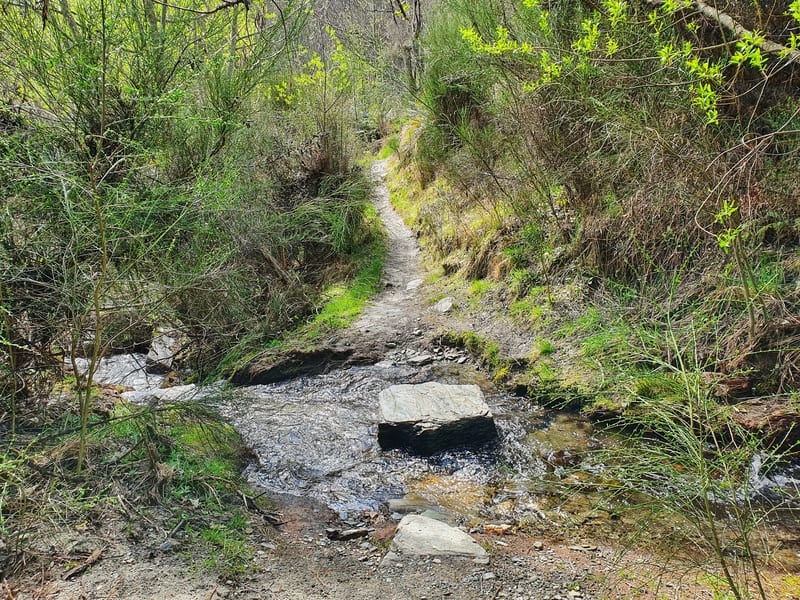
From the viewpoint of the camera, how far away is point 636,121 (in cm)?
509

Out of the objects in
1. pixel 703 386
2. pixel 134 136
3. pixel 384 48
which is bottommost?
pixel 703 386

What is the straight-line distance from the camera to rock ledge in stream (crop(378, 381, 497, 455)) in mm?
4590

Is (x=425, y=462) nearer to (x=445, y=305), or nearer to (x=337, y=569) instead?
(x=337, y=569)

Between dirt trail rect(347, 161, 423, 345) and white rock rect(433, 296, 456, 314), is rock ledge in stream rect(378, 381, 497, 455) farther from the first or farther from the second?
white rock rect(433, 296, 456, 314)

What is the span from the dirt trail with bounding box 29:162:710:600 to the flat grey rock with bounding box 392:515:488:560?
0.23ft

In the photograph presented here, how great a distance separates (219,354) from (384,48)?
27.2ft

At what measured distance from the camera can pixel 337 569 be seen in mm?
2996

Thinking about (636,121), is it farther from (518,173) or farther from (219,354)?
(219,354)

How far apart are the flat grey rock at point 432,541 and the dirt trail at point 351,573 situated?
0.07 metres

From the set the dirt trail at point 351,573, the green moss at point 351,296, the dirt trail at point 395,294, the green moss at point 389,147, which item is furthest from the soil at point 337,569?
the green moss at point 389,147

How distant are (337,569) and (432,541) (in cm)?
57

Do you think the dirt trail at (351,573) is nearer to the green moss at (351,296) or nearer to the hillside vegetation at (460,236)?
the hillside vegetation at (460,236)

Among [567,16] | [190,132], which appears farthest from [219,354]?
[567,16]

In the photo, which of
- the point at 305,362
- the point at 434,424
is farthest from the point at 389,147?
the point at 434,424
